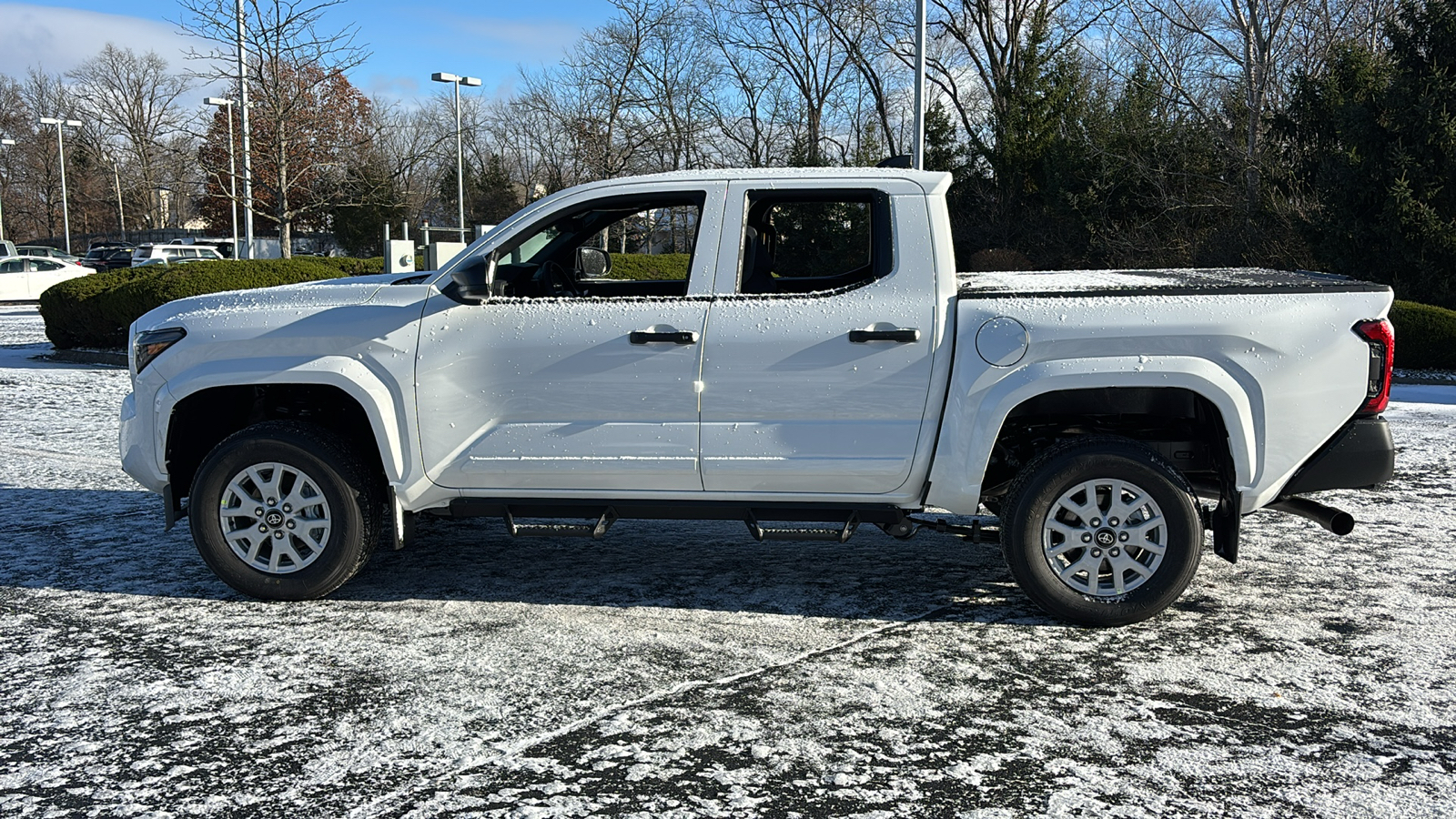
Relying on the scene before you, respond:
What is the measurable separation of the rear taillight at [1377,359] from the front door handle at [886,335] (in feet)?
5.94

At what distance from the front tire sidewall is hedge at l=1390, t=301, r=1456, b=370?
47.7 ft

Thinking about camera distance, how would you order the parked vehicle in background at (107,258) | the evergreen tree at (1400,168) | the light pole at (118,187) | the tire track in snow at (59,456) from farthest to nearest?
1. the light pole at (118,187)
2. the parked vehicle in background at (107,258)
3. the evergreen tree at (1400,168)
4. the tire track in snow at (59,456)

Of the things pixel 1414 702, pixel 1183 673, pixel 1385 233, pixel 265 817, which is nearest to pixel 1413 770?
pixel 1414 702

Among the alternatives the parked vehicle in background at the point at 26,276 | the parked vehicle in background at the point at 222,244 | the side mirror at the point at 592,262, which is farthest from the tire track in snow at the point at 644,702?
the parked vehicle in background at the point at 222,244

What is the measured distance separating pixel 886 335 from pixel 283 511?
9.46 feet

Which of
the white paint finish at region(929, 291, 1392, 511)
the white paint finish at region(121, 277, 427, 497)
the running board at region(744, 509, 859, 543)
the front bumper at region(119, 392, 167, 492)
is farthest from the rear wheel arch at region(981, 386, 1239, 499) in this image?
the front bumper at region(119, 392, 167, 492)

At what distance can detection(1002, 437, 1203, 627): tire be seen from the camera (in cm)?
502

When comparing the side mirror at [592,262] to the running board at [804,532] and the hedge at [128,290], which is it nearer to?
the running board at [804,532]

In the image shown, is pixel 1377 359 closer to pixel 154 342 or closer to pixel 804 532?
pixel 804 532

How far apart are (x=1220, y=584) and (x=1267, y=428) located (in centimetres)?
122

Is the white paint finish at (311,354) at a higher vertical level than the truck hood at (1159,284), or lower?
lower

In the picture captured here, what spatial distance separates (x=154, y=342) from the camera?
5.60 metres

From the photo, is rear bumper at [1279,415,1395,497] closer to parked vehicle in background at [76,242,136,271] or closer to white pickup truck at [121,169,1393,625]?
white pickup truck at [121,169,1393,625]

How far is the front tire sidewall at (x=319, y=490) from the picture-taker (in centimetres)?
543
